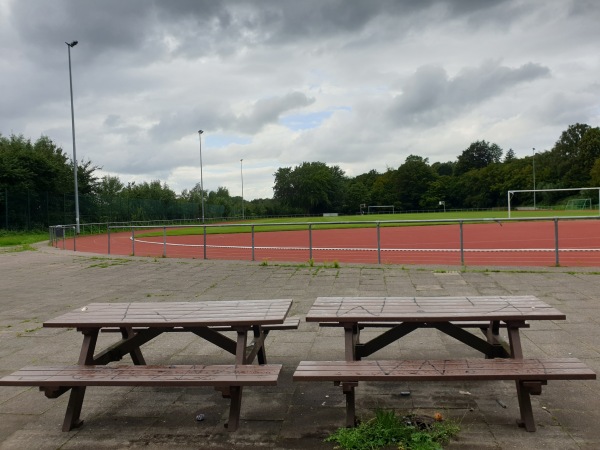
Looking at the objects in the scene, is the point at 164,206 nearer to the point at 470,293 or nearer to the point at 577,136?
the point at 470,293

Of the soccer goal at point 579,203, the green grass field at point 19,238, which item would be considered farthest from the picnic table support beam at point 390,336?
the soccer goal at point 579,203

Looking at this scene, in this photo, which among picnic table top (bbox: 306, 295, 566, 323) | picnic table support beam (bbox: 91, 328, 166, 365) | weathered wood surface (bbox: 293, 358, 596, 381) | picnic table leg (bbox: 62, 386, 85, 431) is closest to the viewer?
weathered wood surface (bbox: 293, 358, 596, 381)

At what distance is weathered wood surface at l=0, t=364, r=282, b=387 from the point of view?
10.1 ft

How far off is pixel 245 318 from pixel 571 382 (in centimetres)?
241

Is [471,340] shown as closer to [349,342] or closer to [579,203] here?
[349,342]

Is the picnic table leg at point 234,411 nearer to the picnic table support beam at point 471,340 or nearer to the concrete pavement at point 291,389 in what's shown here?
the concrete pavement at point 291,389

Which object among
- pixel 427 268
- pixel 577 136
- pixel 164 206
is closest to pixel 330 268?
pixel 427 268

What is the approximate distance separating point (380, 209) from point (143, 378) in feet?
374

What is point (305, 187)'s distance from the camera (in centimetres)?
10769

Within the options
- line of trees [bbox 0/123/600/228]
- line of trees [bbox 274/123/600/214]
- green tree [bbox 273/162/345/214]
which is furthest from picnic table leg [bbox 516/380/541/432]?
green tree [bbox 273/162/345/214]

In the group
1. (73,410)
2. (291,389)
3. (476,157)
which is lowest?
(291,389)

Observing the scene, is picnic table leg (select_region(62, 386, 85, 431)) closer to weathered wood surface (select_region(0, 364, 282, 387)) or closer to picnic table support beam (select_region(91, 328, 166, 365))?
weathered wood surface (select_region(0, 364, 282, 387))

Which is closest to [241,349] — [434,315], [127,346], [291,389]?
[291,389]

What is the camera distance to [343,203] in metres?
114
